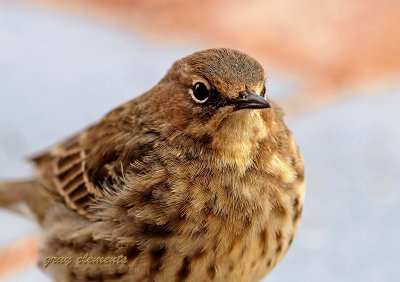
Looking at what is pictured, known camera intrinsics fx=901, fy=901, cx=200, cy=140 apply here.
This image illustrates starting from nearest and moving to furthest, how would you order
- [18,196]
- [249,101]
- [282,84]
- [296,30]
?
[249,101]
[18,196]
[282,84]
[296,30]

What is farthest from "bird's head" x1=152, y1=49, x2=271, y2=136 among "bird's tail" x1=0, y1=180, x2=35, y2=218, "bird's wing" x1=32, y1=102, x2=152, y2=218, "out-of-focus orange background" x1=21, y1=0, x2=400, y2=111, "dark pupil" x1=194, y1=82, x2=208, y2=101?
"out-of-focus orange background" x1=21, y1=0, x2=400, y2=111

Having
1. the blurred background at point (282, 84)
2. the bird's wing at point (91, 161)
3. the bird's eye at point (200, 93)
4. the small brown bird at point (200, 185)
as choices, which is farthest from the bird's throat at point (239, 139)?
the blurred background at point (282, 84)

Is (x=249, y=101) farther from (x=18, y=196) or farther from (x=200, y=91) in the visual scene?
(x=18, y=196)

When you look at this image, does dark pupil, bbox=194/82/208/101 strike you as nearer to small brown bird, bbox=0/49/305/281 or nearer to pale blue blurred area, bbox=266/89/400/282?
small brown bird, bbox=0/49/305/281

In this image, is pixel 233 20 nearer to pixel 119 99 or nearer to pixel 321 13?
pixel 321 13

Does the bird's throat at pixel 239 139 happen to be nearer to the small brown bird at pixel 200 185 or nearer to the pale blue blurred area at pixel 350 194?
the small brown bird at pixel 200 185

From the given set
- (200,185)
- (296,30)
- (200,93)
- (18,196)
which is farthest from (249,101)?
(296,30)

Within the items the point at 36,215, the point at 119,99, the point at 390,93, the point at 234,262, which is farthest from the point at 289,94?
the point at 234,262
